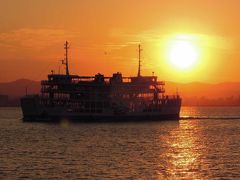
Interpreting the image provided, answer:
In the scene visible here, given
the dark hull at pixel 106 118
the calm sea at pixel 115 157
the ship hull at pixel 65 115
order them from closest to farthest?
the calm sea at pixel 115 157
the ship hull at pixel 65 115
the dark hull at pixel 106 118

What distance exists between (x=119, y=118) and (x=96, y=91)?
727 centimetres

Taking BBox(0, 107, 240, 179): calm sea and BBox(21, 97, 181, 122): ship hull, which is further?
BBox(21, 97, 181, 122): ship hull

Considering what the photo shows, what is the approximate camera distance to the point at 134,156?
54.5 meters

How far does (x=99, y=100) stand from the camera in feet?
368

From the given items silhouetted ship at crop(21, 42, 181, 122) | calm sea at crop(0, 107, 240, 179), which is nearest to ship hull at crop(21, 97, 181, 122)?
silhouetted ship at crop(21, 42, 181, 122)

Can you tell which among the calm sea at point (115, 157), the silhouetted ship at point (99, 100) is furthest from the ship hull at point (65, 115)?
the calm sea at point (115, 157)

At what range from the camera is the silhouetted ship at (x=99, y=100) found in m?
108

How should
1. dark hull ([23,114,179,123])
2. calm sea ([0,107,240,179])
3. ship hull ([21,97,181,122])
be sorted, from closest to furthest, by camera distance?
calm sea ([0,107,240,179]) < ship hull ([21,97,181,122]) < dark hull ([23,114,179,123])

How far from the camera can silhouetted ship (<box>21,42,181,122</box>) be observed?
10788cm

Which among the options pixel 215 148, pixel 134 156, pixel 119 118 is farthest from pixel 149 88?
pixel 134 156

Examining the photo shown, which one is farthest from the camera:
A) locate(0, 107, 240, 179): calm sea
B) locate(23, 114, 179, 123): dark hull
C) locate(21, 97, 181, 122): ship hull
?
locate(23, 114, 179, 123): dark hull

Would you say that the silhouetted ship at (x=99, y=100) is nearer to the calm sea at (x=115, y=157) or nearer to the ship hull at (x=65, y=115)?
the ship hull at (x=65, y=115)

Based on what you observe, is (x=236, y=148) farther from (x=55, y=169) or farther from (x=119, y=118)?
(x=119, y=118)

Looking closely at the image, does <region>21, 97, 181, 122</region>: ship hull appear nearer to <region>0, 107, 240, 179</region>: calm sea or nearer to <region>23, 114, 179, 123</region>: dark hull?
<region>23, 114, 179, 123</region>: dark hull
